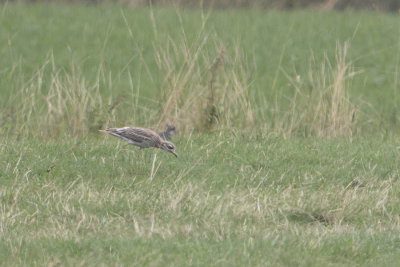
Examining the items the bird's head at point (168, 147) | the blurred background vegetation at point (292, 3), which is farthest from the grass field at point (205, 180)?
the blurred background vegetation at point (292, 3)

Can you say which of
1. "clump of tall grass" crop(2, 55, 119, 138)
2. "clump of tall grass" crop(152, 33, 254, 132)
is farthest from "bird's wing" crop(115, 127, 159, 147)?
"clump of tall grass" crop(152, 33, 254, 132)

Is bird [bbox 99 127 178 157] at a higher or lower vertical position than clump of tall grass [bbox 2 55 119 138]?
higher

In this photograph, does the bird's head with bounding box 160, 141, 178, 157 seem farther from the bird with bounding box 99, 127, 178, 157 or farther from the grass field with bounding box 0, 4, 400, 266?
the grass field with bounding box 0, 4, 400, 266

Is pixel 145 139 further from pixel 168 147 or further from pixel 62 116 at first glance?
pixel 62 116

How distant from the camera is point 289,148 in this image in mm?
8859

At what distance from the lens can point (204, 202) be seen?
6965mm

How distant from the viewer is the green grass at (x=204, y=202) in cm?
586

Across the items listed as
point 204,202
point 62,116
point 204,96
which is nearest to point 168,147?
point 204,202

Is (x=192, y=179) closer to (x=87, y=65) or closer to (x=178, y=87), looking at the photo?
(x=178, y=87)

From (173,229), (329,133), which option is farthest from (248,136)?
(173,229)

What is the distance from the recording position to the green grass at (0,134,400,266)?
19.2ft

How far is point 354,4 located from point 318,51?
7.61 meters

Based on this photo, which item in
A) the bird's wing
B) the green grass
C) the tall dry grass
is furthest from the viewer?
the tall dry grass

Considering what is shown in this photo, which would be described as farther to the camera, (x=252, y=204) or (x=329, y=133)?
(x=329, y=133)
